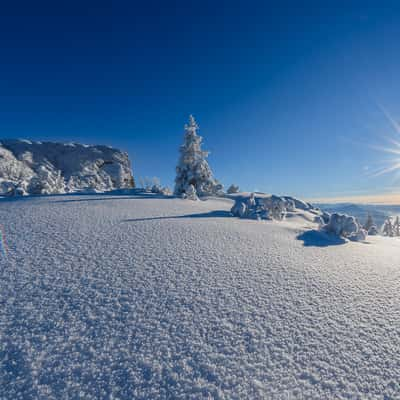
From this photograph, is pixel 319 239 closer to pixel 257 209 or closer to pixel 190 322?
pixel 257 209

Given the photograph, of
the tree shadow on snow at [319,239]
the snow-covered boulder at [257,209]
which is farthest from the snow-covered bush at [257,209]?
the tree shadow on snow at [319,239]

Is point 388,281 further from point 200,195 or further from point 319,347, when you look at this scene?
point 200,195

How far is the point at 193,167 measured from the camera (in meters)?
14.1

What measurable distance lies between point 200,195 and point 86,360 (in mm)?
11863

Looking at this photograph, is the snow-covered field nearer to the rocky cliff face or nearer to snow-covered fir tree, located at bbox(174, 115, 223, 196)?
snow-covered fir tree, located at bbox(174, 115, 223, 196)

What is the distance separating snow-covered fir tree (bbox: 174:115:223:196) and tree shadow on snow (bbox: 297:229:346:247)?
9.77 meters

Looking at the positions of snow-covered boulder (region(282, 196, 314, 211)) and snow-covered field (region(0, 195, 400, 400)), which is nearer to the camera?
snow-covered field (region(0, 195, 400, 400))

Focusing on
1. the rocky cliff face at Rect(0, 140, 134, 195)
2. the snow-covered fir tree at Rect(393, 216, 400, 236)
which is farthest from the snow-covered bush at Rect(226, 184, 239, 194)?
the snow-covered fir tree at Rect(393, 216, 400, 236)

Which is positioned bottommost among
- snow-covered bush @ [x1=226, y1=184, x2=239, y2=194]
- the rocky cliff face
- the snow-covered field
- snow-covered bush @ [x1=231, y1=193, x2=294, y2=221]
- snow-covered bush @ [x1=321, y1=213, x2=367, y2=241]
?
the snow-covered field

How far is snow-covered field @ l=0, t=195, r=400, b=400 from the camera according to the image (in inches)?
47.4

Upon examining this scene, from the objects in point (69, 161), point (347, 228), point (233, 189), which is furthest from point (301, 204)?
point (69, 161)

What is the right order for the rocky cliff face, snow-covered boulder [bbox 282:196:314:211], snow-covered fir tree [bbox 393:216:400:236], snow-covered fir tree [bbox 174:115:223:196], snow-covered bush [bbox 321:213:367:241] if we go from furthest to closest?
the rocky cliff face, snow-covered fir tree [bbox 393:216:400:236], snow-covered fir tree [bbox 174:115:223:196], snow-covered boulder [bbox 282:196:314:211], snow-covered bush [bbox 321:213:367:241]

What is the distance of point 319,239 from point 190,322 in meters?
3.50

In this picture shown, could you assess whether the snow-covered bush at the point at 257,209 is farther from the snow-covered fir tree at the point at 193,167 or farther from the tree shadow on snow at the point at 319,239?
the snow-covered fir tree at the point at 193,167
